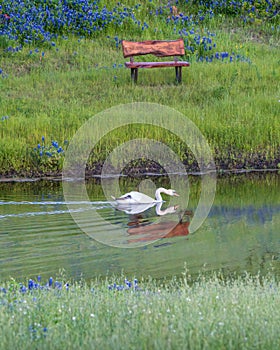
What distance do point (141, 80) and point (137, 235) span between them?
7.72 meters

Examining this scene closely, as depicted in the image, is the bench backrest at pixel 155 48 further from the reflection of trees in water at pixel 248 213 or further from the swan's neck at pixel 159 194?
the reflection of trees in water at pixel 248 213

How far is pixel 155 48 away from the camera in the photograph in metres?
17.2

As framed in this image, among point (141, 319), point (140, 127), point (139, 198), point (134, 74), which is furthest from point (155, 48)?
point (141, 319)

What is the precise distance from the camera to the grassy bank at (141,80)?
14578mm

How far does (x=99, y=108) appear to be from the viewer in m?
15.7

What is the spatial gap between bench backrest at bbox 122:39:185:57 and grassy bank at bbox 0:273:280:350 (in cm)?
1116

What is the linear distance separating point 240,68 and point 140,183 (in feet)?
17.0

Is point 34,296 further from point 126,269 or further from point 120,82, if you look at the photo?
point 120,82

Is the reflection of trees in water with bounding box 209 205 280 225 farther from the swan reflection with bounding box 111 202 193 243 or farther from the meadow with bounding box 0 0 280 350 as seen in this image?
the meadow with bounding box 0 0 280 350

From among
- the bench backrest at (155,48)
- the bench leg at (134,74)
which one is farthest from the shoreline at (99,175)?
the bench backrest at (155,48)

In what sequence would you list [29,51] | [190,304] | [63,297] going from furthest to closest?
1. [29,51]
2. [63,297]
3. [190,304]

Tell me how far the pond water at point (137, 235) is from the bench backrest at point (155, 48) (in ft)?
14.0

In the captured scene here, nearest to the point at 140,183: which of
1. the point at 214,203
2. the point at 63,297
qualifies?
the point at 214,203

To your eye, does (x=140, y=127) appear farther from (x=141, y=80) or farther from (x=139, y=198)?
(x=139, y=198)
